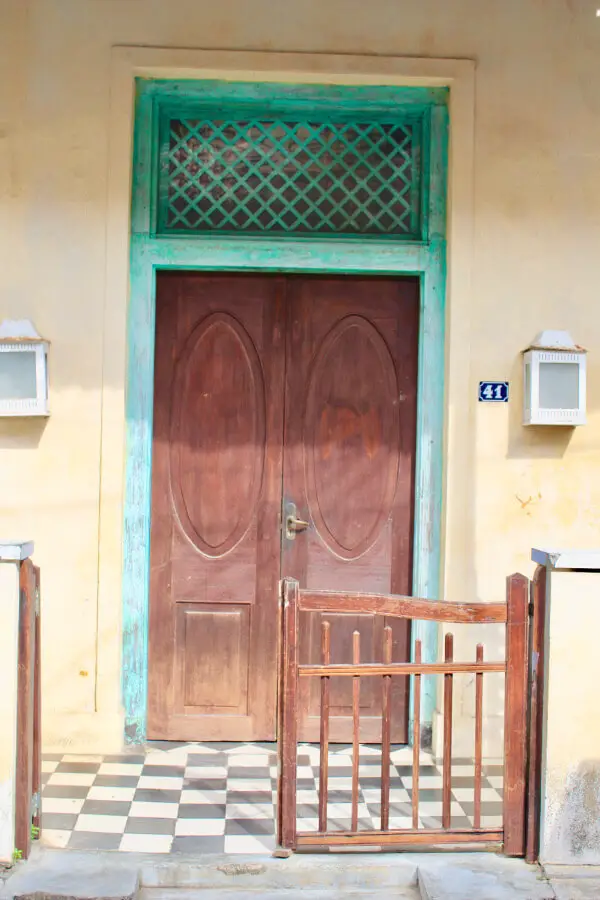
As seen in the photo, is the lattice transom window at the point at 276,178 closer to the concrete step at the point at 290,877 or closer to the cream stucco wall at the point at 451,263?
the cream stucco wall at the point at 451,263

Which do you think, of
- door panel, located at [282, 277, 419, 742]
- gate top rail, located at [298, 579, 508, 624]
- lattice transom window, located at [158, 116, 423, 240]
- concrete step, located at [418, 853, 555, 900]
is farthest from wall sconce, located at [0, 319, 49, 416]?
concrete step, located at [418, 853, 555, 900]

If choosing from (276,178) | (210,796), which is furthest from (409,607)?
(276,178)

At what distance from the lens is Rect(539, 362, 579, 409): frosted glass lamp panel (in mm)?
4305

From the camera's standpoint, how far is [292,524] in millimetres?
4547

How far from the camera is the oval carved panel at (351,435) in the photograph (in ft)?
15.0

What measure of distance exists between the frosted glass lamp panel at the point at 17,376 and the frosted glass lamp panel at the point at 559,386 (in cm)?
258

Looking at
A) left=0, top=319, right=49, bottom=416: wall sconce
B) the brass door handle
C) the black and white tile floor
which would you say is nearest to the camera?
the black and white tile floor

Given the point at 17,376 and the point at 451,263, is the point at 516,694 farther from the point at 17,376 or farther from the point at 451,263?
the point at 17,376

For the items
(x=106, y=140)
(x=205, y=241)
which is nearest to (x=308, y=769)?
(x=205, y=241)

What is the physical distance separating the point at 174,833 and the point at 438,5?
165 inches

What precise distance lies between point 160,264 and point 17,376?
942 mm

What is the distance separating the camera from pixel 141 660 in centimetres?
446

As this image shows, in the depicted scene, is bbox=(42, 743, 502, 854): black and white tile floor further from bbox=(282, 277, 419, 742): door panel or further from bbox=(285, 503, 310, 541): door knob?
bbox=(285, 503, 310, 541): door knob

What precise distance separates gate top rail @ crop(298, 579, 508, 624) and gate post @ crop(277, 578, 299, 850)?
7 centimetres
